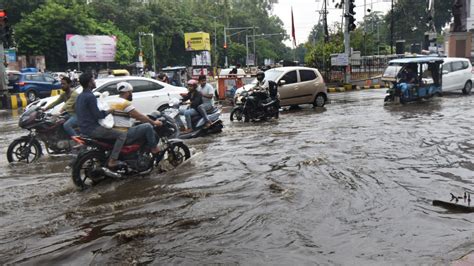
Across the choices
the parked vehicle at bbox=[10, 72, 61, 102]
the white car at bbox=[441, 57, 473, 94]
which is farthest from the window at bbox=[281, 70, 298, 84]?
the parked vehicle at bbox=[10, 72, 61, 102]

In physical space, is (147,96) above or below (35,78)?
below

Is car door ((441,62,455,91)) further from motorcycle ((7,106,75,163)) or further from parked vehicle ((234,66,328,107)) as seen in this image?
motorcycle ((7,106,75,163))

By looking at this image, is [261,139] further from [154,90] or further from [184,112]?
[154,90]

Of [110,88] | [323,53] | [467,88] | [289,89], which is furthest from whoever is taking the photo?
[323,53]

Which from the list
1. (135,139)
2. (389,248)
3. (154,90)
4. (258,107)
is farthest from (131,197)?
(258,107)

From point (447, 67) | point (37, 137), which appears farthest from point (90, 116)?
point (447, 67)

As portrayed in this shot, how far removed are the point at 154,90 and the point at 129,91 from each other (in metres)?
6.13

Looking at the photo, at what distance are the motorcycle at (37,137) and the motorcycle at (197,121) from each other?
2546 millimetres

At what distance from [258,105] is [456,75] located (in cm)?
1124

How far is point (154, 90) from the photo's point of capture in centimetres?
1340

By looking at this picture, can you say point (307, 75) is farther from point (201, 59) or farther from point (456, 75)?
point (201, 59)

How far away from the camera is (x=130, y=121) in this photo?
23.5 ft

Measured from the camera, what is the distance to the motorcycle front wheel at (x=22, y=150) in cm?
920

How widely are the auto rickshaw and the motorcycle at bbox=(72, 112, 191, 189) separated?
12300mm
